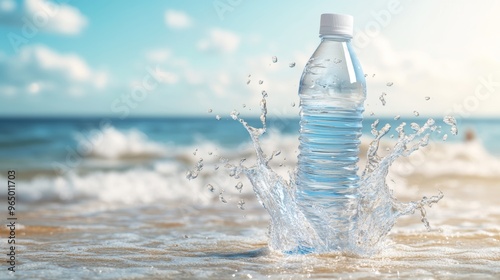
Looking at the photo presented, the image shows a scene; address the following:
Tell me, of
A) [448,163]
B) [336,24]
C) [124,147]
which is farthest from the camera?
[124,147]

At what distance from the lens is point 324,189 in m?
3.92

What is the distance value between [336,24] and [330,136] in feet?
2.08

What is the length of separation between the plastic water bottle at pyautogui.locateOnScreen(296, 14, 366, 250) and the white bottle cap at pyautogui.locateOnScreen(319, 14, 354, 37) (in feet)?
0.09

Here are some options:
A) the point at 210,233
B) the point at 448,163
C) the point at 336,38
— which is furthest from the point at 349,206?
the point at 448,163

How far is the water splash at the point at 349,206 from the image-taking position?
12.4 feet

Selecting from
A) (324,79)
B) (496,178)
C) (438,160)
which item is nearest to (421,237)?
(324,79)

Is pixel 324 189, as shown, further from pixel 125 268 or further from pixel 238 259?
pixel 125 268

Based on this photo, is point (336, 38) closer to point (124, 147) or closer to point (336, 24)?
point (336, 24)

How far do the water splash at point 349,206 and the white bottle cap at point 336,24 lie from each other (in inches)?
19.1

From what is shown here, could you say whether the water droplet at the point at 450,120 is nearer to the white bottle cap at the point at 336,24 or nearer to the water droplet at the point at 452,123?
the water droplet at the point at 452,123

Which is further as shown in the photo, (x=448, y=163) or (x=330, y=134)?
(x=448, y=163)

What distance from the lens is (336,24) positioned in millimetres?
3713

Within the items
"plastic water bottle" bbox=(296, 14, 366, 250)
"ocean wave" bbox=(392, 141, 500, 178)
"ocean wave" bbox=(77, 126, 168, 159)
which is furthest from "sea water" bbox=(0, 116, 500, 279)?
"ocean wave" bbox=(77, 126, 168, 159)

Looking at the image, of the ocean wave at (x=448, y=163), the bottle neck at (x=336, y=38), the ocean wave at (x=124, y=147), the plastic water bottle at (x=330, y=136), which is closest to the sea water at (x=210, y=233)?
the ocean wave at (x=448, y=163)
